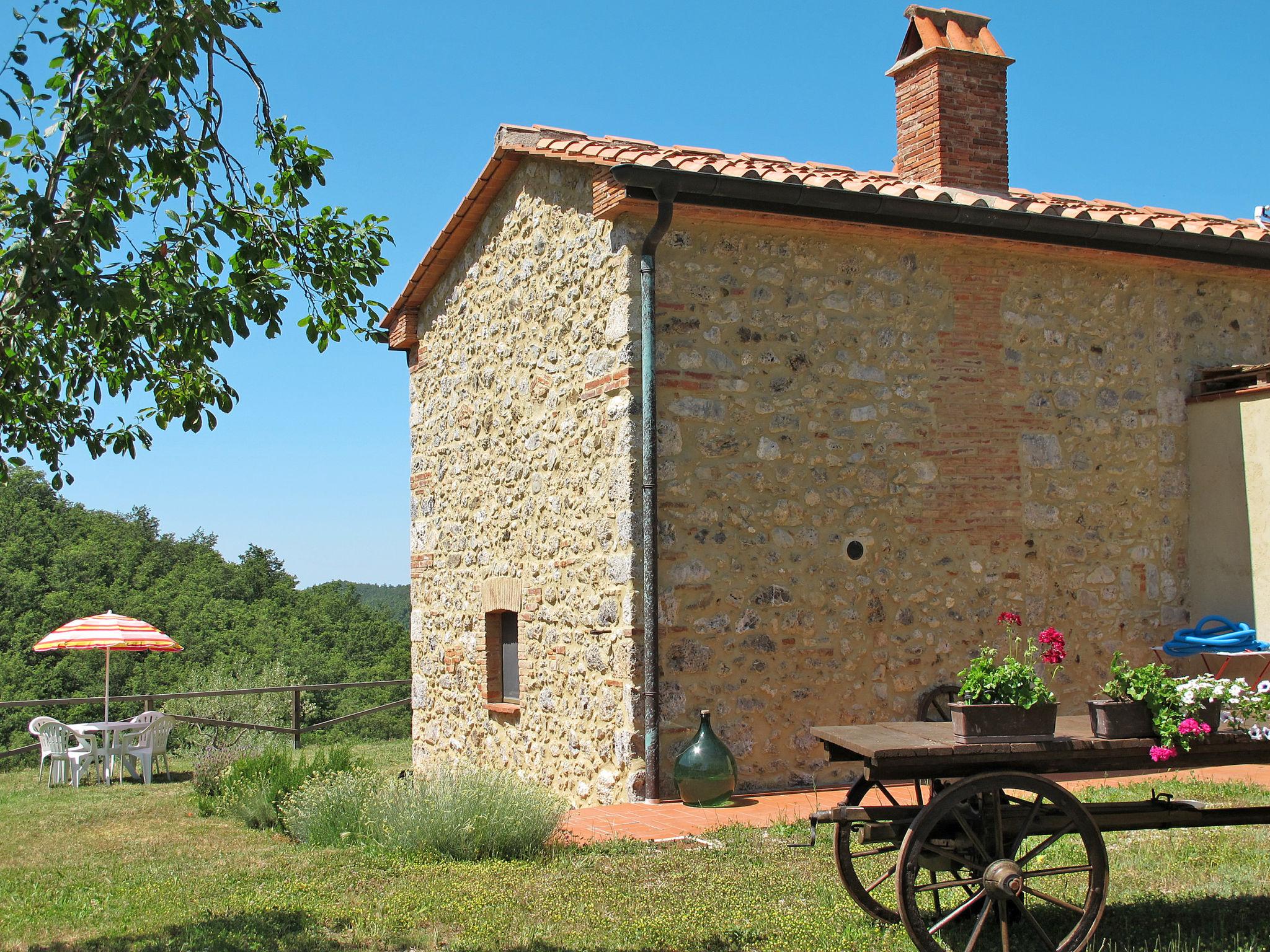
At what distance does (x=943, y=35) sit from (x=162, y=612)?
22.3 metres

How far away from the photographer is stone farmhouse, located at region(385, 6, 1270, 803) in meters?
8.12

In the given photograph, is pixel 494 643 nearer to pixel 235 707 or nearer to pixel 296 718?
pixel 296 718

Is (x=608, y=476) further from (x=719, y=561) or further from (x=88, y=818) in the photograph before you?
(x=88, y=818)

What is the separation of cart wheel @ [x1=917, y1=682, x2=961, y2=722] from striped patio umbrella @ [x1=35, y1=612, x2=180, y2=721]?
364 inches

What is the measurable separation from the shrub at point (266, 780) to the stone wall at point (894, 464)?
349 cm

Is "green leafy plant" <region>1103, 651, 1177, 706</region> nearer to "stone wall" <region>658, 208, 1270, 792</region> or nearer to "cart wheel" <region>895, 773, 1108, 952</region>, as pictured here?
"cart wheel" <region>895, 773, 1108, 952</region>

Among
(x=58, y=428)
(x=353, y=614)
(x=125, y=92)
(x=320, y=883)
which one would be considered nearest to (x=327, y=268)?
(x=125, y=92)

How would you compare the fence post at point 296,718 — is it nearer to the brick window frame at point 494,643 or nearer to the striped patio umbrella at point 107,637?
the striped patio umbrella at point 107,637

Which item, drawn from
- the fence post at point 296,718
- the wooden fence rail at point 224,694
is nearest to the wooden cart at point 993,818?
the wooden fence rail at point 224,694

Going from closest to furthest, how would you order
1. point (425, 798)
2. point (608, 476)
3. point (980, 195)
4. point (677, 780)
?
point (425, 798) → point (677, 780) → point (608, 476) → point (980, 195)

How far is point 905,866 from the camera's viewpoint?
169 inches

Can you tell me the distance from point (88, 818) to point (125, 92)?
8.44 metres

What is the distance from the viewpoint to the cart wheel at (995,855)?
430 cm

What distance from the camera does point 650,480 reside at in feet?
26.2
